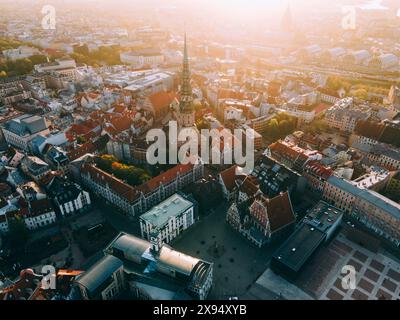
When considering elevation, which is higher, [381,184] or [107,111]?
[107,111]

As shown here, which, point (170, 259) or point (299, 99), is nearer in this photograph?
point (170, 259)

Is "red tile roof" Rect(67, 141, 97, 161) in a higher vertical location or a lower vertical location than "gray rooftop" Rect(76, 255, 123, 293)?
higher

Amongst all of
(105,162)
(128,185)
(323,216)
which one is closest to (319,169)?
(323,216)

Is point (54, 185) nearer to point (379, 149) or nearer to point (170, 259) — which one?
point (170, 259)

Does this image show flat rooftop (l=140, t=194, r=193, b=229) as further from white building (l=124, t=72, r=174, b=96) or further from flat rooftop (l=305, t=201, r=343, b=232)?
white building (l=124, t=72, r=174, b=96)

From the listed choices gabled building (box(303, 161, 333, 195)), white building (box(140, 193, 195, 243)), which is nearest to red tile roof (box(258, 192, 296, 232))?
white building (box(140, 193, 195, 243))

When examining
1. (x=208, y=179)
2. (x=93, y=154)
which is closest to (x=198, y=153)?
(x=208, y=179)
